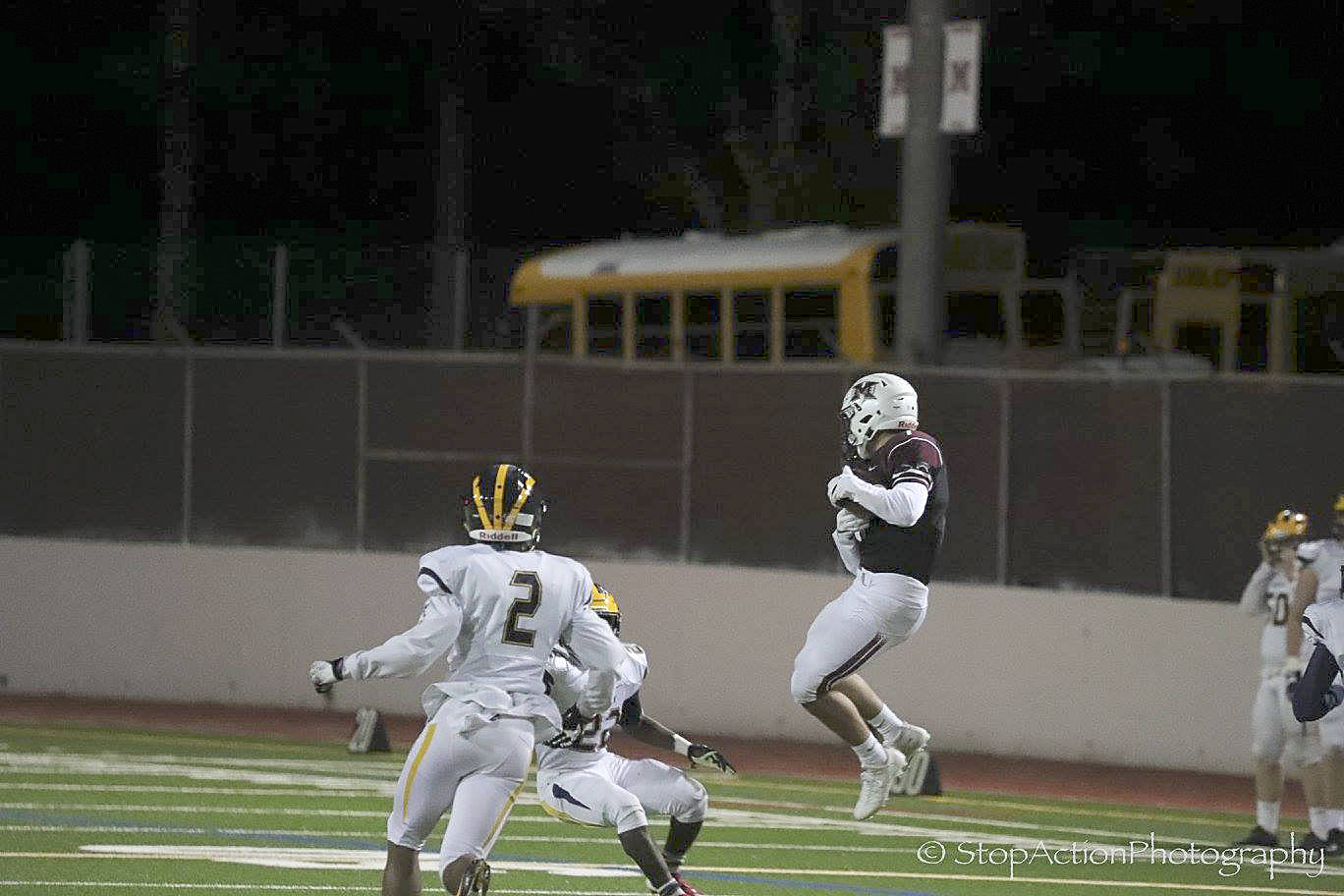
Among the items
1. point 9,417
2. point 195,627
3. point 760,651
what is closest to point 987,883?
point 760,651

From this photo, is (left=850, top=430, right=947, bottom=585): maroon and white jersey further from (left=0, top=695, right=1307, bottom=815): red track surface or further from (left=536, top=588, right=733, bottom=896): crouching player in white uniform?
(left=0, top=695, right=1307, bottom=815): red track surface

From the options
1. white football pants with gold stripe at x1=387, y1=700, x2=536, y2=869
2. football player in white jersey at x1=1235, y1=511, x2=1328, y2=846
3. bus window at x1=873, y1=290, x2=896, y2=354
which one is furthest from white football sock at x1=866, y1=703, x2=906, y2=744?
bus window at x1=873, y1=290, x2=896, y2=354

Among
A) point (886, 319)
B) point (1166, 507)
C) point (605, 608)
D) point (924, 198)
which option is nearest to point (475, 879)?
point (605, 608)

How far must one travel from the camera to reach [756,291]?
2316 cm

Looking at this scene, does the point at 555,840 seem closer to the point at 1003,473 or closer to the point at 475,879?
the point at 475,879

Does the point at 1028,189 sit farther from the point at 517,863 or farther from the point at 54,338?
the point at 517,863

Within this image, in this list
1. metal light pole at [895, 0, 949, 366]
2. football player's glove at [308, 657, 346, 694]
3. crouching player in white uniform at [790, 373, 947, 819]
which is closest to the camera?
football player's glove at [308, 657, 346, 694]

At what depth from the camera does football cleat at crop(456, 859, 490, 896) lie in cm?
878

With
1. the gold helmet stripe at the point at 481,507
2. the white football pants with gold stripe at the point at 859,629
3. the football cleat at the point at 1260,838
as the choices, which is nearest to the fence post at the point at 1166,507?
the football cleat at the point at 1260,838

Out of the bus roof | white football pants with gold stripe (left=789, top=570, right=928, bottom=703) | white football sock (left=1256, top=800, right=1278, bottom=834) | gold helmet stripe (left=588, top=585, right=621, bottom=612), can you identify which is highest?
the bus roof

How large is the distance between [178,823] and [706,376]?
7751mm

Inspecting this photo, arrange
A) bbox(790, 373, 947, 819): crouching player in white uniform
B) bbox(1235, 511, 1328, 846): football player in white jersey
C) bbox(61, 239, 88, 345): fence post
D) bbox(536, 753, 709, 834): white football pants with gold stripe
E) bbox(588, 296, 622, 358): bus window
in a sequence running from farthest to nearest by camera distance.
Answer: bbox(588, 296, 622, 358): bus window, bbox(61, 239, 88, 345): fence post, bbox(1235, 511, 1328, 846): football player in white jersey, bbox(790, 373, 947, 819): crouching player in white uniform, bbox(536, 753, 709, 834): white football pants with gold stripe

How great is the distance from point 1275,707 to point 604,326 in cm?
1185

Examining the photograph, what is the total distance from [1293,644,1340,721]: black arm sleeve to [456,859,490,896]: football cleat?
9.98 ft
